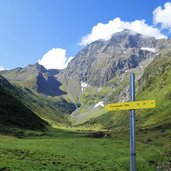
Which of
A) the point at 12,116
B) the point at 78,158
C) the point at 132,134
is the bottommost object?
the point at 78,158

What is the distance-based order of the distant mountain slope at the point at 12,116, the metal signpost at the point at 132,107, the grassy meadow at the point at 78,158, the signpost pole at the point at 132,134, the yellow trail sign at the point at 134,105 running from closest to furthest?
1. the yellow trail sign at the point at 134,105
2. the metal signpost at the point at 132,107
3. the signpost pole at the point at 132,134
4. the grassy meadow at the point at 78,158
5. the distant mountain slope at the point at 12,116

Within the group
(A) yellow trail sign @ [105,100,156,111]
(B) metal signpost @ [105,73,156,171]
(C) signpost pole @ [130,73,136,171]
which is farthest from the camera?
(C) signpost pole @ [130,73,136,171]

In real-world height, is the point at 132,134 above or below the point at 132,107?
below

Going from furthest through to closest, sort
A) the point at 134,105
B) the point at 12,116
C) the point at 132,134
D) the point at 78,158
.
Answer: the point at 12,116, the point at 78,158, the point at 134,105, the point at 132,134

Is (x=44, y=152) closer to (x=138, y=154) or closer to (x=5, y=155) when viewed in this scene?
(x=5, y=155)

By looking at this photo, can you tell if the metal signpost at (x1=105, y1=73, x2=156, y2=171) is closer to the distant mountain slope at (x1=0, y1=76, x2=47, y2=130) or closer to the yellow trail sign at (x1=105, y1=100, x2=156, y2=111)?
the yellow trail sign at (x1=105, y1=100, x2=156, y2=111)

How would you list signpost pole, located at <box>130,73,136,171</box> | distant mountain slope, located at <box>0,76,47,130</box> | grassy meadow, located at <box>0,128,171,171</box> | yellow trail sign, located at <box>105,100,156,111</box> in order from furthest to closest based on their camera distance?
distant mountain slope, located at <box>0,76,47,130</box> → grassy meadow, located at <box>0,128,171,171</box> → signpost pole, located at <box>130,73,136,171</box> → yellow trail sign, located at <box>105,100,156,111</box>

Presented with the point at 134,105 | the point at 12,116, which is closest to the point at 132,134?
the point at 134,105

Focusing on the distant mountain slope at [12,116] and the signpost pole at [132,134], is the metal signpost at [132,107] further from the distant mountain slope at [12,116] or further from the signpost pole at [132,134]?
the distant mountain slope at [12,116]

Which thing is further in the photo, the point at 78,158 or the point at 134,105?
the point at 78,158

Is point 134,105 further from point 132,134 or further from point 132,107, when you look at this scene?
point 132,134

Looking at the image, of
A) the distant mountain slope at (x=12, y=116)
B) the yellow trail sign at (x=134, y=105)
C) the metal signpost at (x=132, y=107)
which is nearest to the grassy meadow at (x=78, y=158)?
the yellow trail sign at (x=134, y=105)

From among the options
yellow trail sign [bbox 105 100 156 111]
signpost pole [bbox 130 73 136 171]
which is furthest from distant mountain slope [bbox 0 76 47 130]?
signpost pole [bbox 130 73 136 171]

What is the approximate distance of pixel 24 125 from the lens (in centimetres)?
14250
